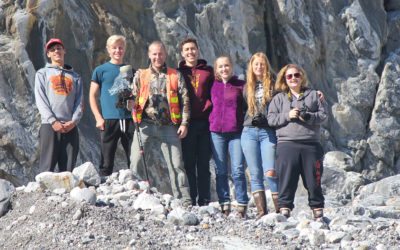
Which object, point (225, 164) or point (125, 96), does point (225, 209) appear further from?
point (125, 96)

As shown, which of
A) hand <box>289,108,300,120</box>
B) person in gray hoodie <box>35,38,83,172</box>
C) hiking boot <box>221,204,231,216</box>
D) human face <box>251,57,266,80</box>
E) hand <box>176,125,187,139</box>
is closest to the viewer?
hand <box>289,108,300,120</box>

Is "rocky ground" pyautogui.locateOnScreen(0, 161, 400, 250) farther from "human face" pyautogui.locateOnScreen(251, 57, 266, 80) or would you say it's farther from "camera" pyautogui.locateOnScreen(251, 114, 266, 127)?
"human face" pyautogui.locateOnScreen(251, 57, 266, 80)

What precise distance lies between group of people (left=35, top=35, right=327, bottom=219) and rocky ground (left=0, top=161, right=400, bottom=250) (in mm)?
542

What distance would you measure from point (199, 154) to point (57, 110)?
1.92 meters

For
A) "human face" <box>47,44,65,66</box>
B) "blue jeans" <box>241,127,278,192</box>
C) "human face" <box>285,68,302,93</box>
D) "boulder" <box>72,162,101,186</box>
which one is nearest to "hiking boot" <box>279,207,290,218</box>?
"blue jeans" <box>241,127,278,192</box>

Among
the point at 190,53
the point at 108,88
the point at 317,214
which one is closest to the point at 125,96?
the point at 108,88

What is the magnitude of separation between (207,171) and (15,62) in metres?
7.37

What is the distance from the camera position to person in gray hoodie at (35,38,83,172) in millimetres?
9562

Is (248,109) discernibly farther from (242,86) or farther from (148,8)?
(148,8)

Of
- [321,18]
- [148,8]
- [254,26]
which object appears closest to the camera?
[148,8]

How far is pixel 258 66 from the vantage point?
9242 millimetres

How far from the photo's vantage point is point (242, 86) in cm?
956

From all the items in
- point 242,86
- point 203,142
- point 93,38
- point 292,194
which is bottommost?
point 292,194

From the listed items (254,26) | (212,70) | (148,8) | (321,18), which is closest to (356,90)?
(321,18)
